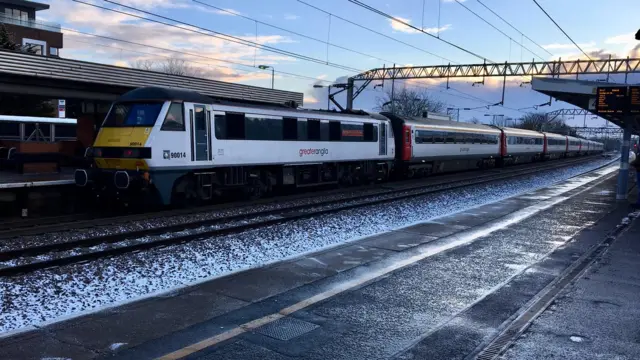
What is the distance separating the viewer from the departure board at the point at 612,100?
1672cm

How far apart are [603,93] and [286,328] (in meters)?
16.3

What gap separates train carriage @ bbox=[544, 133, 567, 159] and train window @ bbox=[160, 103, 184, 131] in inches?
1712

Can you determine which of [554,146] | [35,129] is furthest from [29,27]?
[554,146]

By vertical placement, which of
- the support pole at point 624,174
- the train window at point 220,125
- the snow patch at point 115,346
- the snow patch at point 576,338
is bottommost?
the snow patch at point 115,346

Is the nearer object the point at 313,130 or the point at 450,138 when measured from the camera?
the point at 313,130

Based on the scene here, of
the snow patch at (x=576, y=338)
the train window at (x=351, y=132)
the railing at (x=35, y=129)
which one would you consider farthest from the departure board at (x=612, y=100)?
the railing at (x=35, y=129)

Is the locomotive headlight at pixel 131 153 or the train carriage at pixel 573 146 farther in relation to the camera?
the train carriage at pixel 573 146

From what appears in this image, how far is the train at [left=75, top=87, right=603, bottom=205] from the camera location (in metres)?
12.6

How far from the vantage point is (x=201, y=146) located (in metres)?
13.5

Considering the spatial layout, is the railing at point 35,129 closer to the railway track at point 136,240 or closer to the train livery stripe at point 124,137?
the train livery stripe at point 124,137

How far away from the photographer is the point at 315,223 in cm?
1189

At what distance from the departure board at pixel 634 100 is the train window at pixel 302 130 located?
35.1ft

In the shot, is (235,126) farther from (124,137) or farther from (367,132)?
(367,132)

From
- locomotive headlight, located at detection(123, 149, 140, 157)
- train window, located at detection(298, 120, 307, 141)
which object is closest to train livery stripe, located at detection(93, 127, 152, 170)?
locomotive headlight, located at detection(123, 149, 140, 157)
